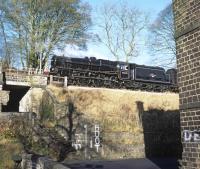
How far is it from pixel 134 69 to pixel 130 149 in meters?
11.2

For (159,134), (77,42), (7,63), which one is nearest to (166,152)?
(159,134)

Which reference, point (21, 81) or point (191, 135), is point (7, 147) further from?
point (191, 135)

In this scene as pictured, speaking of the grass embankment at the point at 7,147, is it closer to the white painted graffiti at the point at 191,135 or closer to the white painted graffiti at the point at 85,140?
the white painted graffiti at the point at 85,140

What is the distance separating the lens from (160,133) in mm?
28422

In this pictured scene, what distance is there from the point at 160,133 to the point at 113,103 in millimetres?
4609

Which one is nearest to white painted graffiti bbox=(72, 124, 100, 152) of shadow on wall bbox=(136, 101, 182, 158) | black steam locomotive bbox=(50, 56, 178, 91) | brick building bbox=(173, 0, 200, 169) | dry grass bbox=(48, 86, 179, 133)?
dry grass bbox=(48, 86, 179, 133)

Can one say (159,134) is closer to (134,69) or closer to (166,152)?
(166,152)

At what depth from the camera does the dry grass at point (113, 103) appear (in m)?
28.0

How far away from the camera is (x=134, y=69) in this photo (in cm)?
3509

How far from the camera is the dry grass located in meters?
28.0

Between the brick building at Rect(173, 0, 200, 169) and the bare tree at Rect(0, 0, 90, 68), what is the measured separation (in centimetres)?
2910

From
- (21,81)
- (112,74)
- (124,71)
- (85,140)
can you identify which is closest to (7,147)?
(85,140)

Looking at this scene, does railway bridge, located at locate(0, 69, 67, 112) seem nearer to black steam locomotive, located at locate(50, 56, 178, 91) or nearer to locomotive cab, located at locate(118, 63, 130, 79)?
black steam locomotive, located at locate(50, 56, 178, 91)

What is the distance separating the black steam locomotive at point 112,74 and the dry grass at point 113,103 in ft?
5.45
